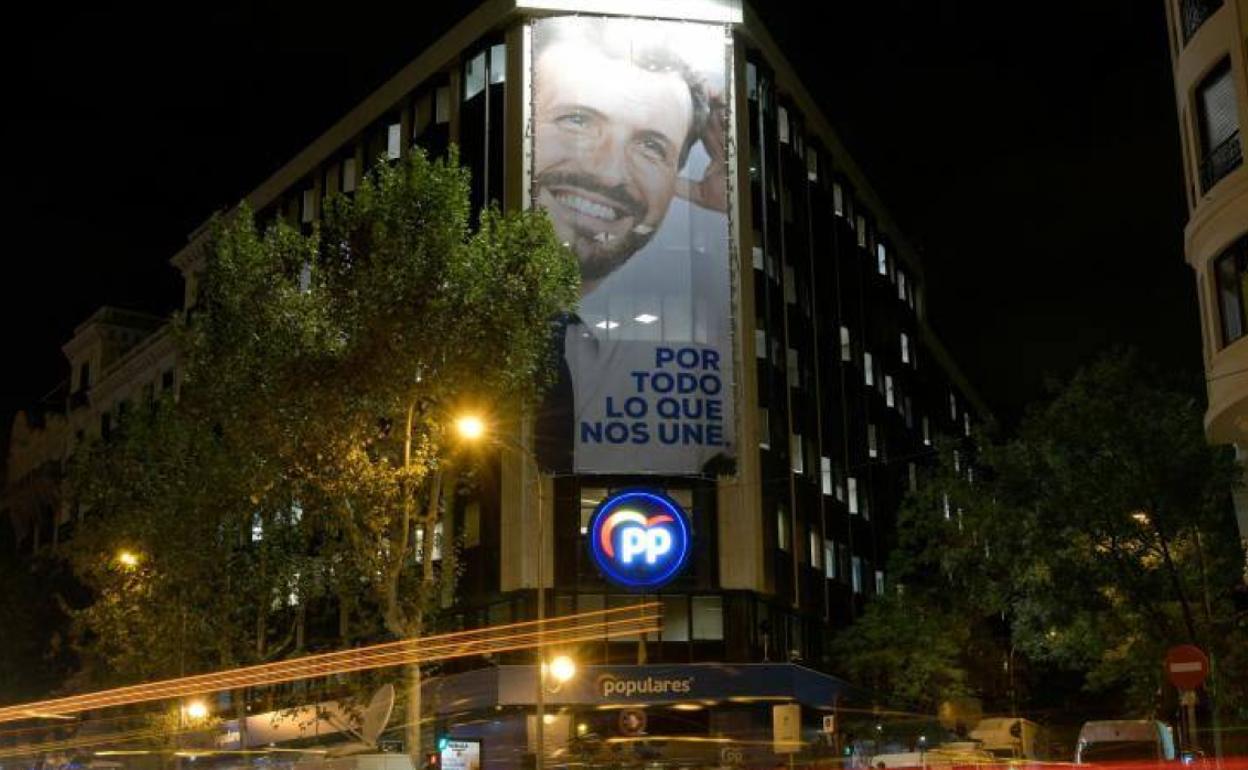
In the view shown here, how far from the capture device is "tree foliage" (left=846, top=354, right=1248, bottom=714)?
30469mm

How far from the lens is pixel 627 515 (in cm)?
4762

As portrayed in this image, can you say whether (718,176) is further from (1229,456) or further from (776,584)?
(1229,456)

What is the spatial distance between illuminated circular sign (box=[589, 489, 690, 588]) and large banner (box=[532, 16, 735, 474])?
1105 millimetres

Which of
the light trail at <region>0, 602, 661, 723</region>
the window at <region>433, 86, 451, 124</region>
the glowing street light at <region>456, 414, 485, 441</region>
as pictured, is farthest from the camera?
the window at <region>433, 86, 451, 124</region>

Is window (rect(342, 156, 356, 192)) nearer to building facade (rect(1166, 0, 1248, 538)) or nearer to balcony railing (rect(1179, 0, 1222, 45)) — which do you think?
balcony railing (rect(1179, 0, 1222, 45))

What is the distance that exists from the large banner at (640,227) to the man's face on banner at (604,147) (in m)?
0.03

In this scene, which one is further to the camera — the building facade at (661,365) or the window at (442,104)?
the window at (442,104)

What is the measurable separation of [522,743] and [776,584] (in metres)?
10.2

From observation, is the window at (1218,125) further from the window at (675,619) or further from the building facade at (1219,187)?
the window at (675,619)

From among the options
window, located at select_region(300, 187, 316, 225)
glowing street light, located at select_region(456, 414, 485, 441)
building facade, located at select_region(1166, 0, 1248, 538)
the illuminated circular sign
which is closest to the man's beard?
the illuminated circular sign

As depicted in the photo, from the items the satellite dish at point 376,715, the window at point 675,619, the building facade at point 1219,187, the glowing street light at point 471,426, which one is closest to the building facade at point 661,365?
the window at point 675,619

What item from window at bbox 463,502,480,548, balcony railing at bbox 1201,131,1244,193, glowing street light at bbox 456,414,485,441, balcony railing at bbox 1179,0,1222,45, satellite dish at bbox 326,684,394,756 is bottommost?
satellite dish at bbox 326,684,394,756

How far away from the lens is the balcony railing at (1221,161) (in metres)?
26.5

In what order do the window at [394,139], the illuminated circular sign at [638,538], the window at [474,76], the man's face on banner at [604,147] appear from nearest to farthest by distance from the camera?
the illuminated circular sign at [638,538]
the man's face on banner at [604,147]
the window at [474,76]
the window at [394,139]
